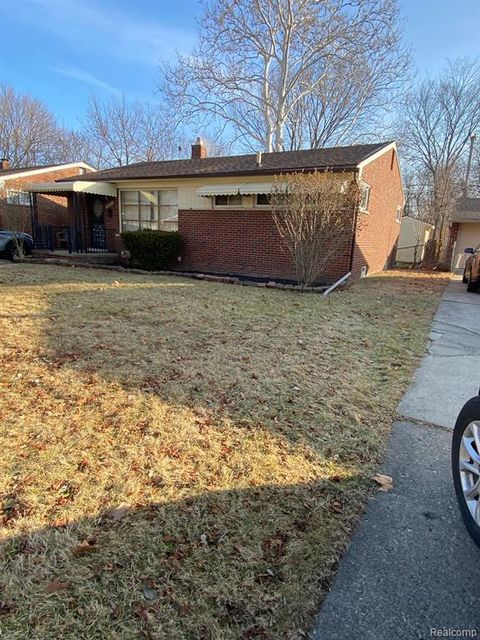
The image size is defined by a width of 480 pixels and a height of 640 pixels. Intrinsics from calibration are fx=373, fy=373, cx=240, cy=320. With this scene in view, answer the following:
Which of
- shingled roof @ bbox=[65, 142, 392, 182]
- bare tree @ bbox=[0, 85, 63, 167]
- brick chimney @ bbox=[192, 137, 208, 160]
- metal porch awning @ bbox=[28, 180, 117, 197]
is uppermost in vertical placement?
Answer: bare tree @ bbox=[0, 85, 63, 167]

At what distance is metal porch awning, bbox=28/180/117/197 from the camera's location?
13227 mm

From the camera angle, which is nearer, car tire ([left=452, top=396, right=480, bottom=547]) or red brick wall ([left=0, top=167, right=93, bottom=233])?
car tire ([left=452, top=396, right=480, bottom=547])

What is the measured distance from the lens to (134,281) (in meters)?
9.60

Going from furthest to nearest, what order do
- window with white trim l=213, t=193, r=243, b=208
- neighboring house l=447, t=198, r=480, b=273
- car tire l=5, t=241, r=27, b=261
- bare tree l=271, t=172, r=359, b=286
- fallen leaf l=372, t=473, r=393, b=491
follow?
1. neighboring house l=447, t=198, r=480, b=273
2. car tire l=5, t=241, r=27, b=261
3. window with white trim l=213, t=193, r=243, b=208
4. bare tree l=271, t=172, r=359, b=286
5. fallen leaf l=372, t=473, r=393, b=491

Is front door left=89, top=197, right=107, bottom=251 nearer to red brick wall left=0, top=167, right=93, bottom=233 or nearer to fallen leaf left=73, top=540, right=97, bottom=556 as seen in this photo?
red brick wall left=0, top=167, right=93, bottom=233

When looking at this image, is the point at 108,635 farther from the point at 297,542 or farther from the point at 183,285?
the point at 183,285

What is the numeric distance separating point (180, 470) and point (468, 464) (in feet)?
5.42

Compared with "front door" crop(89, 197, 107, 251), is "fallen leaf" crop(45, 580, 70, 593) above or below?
below

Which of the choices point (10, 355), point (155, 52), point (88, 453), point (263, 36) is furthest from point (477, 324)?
point (155, 52)

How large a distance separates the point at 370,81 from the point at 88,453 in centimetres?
2468

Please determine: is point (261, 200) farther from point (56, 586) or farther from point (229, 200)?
point (56, 586)

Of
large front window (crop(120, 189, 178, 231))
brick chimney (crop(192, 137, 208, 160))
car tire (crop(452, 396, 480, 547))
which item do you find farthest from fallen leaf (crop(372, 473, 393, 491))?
brick chimney (crop(192, 137, 208, 160))

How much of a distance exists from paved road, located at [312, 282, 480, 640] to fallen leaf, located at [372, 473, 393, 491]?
39mm

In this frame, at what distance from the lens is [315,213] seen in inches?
342
